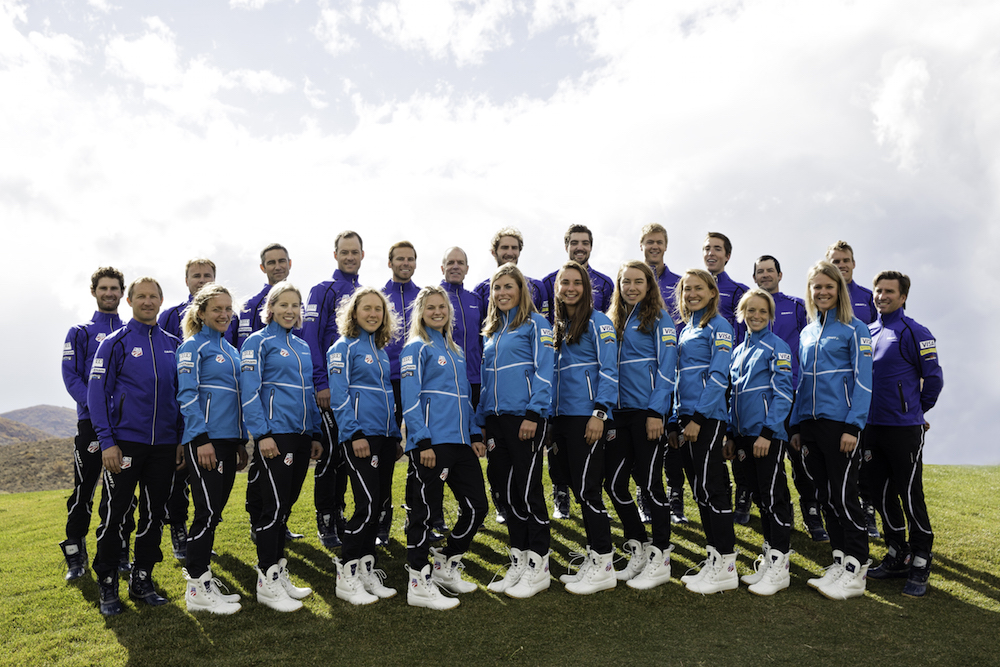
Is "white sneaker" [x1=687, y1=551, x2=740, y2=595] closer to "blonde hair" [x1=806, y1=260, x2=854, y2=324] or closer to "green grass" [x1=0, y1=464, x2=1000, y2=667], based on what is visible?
"green grass" [x1=0, y1=464, x2=1000, y2=667]

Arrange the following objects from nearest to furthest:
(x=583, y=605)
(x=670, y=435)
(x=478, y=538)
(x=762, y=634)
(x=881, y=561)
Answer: (x=762, y=634) → (x=583, y=605) → (x=670, y=435) → (x=881, y=561) → (x=478, y=538)

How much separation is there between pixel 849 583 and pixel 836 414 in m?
1.42

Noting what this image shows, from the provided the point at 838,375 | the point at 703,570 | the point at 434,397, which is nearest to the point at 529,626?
the point at 703,570

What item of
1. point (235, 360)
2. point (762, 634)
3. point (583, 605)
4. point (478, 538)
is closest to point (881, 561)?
point (762, 634)

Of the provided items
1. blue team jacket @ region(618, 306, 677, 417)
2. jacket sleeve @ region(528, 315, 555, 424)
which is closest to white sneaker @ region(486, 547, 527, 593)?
jacket sleeve @ region(528, 315, 555, 424)

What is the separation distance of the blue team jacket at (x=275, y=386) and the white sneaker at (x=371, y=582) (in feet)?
3.90

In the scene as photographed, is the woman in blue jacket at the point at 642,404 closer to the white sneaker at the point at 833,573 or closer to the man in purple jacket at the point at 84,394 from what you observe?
the white sneaker at the point at 833,573

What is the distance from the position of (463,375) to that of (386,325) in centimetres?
79

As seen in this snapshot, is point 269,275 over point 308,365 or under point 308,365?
over

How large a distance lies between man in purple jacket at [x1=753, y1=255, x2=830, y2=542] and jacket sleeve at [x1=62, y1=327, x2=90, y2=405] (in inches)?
268

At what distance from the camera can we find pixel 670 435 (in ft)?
17.9

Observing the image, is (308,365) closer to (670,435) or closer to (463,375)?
(463,375)

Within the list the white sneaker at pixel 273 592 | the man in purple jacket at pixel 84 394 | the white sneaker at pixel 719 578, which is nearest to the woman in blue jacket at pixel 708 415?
the white sneaker at pixel 719 578

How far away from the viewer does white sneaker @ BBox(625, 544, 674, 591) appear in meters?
5.22
